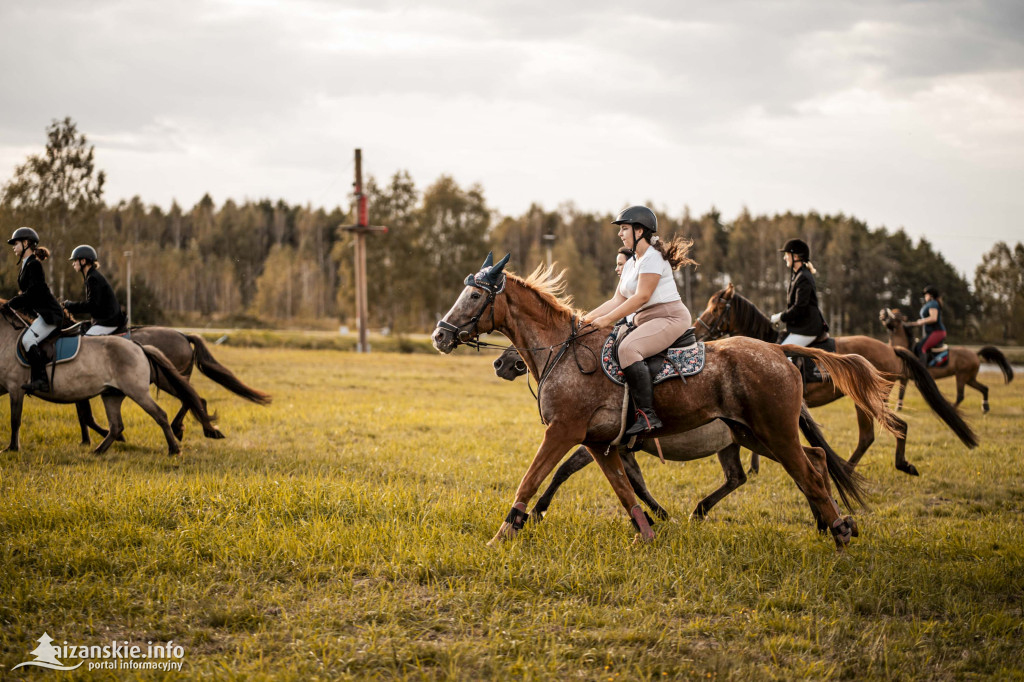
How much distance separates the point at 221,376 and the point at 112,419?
1872 millimetres

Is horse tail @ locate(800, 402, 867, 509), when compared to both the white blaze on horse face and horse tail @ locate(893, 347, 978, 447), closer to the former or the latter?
horse tail @ locate(893, 347, 978, 447)

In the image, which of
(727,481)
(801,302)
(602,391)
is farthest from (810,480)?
(801,302)

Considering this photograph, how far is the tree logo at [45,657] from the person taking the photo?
3.71 meters

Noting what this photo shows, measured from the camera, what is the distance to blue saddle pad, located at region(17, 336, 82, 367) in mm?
9023

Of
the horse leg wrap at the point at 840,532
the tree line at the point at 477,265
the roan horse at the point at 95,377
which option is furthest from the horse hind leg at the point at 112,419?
the tree line at the point at 477,265

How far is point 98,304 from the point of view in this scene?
32.8ft

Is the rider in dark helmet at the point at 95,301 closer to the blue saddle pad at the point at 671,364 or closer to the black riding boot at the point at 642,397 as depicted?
the blue saddle pad at the point at 671,364

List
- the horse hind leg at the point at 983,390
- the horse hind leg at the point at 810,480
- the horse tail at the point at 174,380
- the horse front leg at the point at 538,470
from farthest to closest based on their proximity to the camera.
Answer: the horse hind leg at the point at 983,390
the horse tail at the point at 174,380
the horse hind leg at the point at 810,480
the horse front leg at the point at 538,470

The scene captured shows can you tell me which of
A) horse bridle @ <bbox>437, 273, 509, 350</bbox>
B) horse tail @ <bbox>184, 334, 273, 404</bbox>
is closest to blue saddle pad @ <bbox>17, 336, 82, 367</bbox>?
horse tail @ <bbox>184, 334, 273, 404</bbox>

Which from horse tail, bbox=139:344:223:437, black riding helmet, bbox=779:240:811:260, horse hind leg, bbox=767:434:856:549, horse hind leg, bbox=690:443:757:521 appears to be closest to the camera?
horse hind leg, bbox=767:434:856:549

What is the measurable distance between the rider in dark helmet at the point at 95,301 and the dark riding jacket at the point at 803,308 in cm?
944

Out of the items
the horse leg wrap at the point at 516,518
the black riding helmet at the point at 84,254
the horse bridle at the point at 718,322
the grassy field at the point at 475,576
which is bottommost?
the grassy field at the point at 475,576

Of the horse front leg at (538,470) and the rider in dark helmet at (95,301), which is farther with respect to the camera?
the rider in dark helmet at (95,301)

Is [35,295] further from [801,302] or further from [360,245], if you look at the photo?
[360,245]
